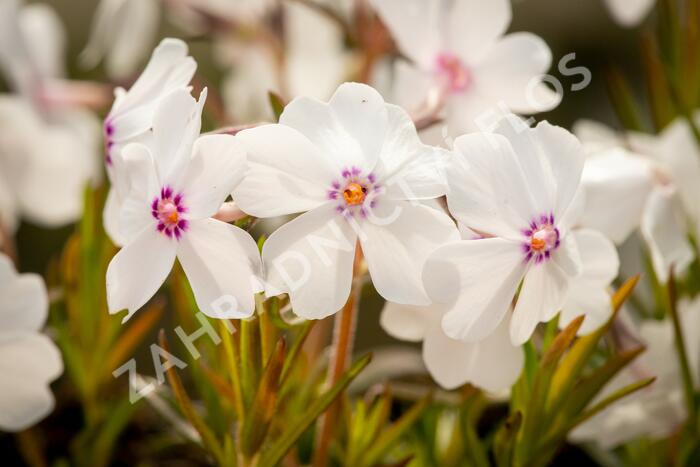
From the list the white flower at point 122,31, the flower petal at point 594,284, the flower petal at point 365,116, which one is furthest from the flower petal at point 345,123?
the white flower at point 122,31

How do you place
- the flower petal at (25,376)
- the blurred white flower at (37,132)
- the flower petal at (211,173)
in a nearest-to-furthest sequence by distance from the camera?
the flower petal at (211,173), the flower petal at (25,376), the blurred white flower at (37,132)

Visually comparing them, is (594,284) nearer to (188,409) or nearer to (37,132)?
(188,409)

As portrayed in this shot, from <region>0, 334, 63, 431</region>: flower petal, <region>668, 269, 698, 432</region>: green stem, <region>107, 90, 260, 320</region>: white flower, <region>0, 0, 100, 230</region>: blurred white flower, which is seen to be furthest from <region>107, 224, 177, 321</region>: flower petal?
<region>0, 0, 100, 230</region>: blurred white flower

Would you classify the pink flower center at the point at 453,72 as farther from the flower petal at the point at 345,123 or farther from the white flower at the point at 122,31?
the white flower at the point at 122,31

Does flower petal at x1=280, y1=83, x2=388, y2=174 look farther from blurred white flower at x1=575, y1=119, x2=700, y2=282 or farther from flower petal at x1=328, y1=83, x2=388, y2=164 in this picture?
blurred white flower at x1=575, y1=119, x2=700, y2=282

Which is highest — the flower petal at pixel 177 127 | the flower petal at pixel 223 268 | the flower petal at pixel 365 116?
the flower petal at pixel 365 116

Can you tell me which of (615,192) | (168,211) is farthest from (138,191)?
(615,192)

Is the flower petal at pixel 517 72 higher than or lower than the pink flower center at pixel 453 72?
higher

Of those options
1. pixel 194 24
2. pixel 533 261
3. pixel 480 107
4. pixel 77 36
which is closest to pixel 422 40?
pixel 480 107
